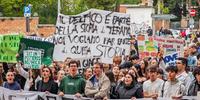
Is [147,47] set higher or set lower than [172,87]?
lower

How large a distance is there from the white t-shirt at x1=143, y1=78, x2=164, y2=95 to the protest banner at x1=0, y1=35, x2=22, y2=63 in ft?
13.4

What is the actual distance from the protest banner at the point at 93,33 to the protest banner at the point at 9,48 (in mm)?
1011

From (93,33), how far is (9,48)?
187 centimetres

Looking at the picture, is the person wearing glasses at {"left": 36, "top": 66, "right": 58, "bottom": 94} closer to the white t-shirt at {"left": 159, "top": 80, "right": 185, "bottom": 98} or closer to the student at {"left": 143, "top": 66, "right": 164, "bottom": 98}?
the student at {"left": 143, "top": 66, "right": 164, "bottom": 98}

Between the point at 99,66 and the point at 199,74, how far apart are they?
1.71 metres

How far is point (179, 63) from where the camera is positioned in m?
12.7

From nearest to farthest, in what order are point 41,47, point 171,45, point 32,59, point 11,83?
point 11,83, point 32,59, point 41,47, point 171,45

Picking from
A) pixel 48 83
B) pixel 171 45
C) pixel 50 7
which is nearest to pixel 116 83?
pixel 48 83

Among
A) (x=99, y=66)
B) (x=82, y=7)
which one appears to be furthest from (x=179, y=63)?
(x=82, y=7)

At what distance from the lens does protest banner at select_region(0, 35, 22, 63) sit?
15352mm

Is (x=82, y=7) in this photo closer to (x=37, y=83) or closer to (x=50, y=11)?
(x=50, y=11)

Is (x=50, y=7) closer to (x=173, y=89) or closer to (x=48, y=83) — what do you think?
(x=48, y=83)

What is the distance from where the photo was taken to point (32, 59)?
14.0 metres

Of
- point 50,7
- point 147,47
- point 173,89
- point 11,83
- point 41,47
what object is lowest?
point 50,7
